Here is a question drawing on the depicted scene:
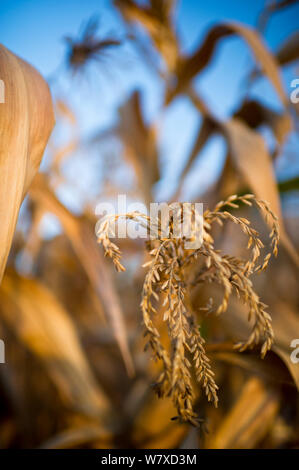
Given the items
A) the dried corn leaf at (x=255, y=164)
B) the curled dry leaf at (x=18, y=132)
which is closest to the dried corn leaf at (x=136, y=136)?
the dried corn leaf at (x=255, y=164)

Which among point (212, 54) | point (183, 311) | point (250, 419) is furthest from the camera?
point (212, 54)

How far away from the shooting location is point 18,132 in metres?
0.19

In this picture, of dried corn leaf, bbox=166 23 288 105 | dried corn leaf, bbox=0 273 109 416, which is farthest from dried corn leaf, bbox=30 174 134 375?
dried corn leaf, bbox=166 23 288 105

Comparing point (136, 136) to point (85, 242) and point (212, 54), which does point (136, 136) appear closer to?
point (212, 54)

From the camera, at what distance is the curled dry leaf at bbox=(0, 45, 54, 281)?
0.18m

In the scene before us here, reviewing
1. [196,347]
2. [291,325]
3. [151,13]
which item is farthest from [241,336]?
[151,13]

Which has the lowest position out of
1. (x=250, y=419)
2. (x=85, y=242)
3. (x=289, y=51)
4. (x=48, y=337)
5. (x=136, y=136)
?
(x=250, y=419)

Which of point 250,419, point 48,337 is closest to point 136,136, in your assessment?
point 48,337

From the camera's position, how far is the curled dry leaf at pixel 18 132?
184 mm

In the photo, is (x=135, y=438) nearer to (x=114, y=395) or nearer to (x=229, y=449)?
(x=229, y=449)

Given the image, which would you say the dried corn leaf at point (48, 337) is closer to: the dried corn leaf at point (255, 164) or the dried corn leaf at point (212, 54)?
the dried corn leaf at point (255, 164)

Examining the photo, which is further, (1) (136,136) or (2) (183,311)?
(1) (136,136)

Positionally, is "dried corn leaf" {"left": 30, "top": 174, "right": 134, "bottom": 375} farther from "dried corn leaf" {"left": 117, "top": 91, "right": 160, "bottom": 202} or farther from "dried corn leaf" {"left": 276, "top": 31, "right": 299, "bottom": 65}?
"dried corn leaf" {"left": 276, "top": 31, "right": 299, "bottom": 65}

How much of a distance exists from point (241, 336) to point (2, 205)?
31 cm
